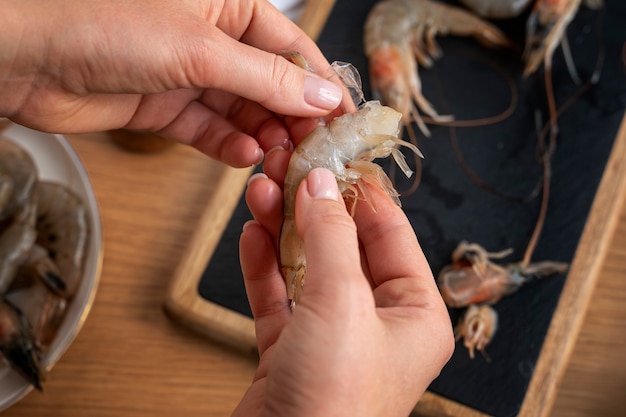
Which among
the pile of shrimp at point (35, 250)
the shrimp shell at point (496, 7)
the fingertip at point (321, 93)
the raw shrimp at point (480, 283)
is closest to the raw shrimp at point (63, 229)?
the pile of shrimp at point (35, 250)

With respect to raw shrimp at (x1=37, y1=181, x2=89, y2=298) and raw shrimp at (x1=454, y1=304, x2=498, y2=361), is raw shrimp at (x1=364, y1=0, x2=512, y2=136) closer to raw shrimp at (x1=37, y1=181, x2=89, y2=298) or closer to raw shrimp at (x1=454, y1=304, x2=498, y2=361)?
raw shrimp at (x1=454, y1=304, x2=498, y2=361)

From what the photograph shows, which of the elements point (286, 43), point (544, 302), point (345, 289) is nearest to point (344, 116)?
point (286, 43)

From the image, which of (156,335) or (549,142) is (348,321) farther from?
(549,142)

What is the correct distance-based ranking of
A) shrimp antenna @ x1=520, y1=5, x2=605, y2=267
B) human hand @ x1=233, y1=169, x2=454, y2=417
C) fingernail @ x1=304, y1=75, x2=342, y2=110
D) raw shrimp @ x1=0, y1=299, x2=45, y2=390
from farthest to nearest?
shrimp antenna @ x1=520, y1=5, x2=605, y2=267, raw shrimp @ x1=0, y1=299, x2=45, y2=390, fingernail @ x1=304, y1=75, x2=342, y2=110, human hand @ x1=233, y1=169, x2=454, y2=417

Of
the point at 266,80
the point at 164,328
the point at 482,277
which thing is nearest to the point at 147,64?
the point at 266,80

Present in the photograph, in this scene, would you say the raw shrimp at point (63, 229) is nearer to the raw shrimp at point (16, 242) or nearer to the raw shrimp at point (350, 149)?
the raw shrimp at point (16, 242)

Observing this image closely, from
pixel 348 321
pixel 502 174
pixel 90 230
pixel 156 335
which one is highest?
pixel 348 321

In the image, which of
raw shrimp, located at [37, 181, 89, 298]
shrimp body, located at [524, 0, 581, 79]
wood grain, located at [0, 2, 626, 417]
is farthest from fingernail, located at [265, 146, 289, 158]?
shrimp body, located at [524, 0, 581, 79]
